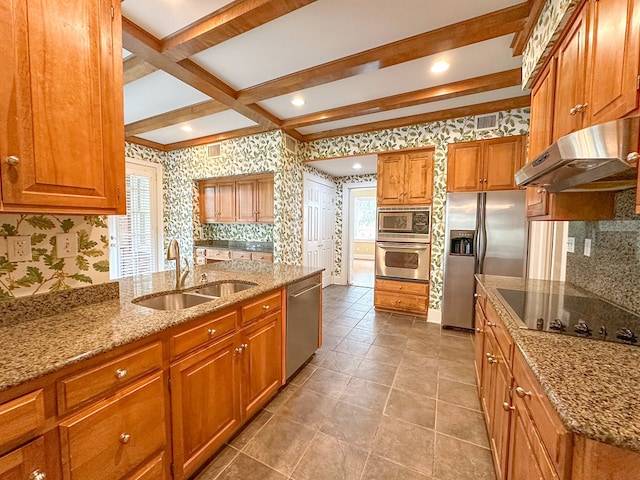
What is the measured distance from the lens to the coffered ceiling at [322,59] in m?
1.83

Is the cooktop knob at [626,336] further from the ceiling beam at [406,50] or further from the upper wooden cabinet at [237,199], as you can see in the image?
the upper wooden cabinet at [237,199]

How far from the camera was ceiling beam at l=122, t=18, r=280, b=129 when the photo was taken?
200cm

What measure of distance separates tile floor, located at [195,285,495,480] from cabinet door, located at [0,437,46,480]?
0.87 m

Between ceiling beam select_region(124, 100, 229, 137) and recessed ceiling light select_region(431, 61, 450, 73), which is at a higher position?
recessed ceiling light select_region(431, 61, 450, 73)

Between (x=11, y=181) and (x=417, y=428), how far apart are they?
2.44 metres

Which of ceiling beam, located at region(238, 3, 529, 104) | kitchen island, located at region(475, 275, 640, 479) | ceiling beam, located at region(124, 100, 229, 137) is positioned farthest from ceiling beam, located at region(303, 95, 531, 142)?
kitchen island, located at region(475, 275, 640, 479)

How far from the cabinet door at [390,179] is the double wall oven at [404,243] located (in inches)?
5.7

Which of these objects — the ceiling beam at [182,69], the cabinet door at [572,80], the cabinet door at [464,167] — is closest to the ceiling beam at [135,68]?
the ceiling beam at [182,69]

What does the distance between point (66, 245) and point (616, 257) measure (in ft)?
9.96

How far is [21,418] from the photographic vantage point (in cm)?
78

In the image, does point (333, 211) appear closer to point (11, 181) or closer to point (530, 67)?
point (530, 67)

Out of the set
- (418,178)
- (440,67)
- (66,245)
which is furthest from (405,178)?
(66,245)

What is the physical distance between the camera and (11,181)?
95 centimetres

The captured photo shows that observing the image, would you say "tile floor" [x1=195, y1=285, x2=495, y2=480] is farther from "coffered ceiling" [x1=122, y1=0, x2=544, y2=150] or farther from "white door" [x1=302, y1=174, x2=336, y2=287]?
"coffered ceiling" [x1=122, y1=0, x2=544, y2=150]
